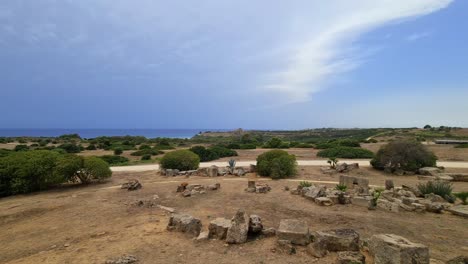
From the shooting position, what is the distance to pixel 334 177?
16.3 meters

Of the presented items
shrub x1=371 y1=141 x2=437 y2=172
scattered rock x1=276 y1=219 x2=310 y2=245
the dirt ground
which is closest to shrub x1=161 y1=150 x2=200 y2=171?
the dirt ground

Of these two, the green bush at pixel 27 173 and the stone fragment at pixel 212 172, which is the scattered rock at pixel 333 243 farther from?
the green bush at pixel 27 173

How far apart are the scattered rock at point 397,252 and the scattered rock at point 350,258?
337mm

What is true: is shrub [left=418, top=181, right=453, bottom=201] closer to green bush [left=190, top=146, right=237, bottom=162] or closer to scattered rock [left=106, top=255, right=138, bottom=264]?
scattered rock [left=106, top=255, right=138, bottom=264]

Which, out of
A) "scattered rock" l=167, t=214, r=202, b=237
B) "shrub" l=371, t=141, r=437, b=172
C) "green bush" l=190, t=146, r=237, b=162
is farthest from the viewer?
"green bush" l=190, t=146, r=237, b=162

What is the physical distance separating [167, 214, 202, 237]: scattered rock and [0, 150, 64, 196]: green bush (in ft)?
32.3

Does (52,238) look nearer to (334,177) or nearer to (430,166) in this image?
(334,177)

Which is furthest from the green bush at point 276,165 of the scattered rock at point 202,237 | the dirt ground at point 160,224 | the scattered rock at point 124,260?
the scattered rock at point 124,260

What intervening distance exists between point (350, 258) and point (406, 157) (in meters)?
15.1

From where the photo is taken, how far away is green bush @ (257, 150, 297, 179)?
16328mm

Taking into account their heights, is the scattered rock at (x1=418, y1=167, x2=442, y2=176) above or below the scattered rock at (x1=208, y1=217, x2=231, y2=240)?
above

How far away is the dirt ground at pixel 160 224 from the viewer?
21.2 feet

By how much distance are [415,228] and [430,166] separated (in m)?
12.4

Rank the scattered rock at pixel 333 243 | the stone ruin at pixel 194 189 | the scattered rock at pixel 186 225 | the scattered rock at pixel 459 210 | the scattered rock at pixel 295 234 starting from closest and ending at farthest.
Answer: the scattered rock at pixel 333 243, the scattered rock at pixel 295 234, the scattered rock at pixel 186 225, the scattered rock at pixel 459 210, the stone ruin at pixel 194 189
